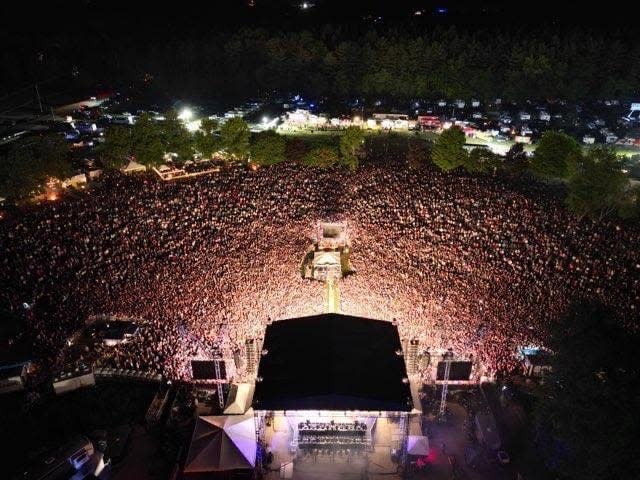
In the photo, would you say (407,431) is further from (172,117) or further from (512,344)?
(172,117)

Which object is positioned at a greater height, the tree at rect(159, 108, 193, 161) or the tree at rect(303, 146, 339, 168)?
the tree at rect(159, 108, 193, 161)

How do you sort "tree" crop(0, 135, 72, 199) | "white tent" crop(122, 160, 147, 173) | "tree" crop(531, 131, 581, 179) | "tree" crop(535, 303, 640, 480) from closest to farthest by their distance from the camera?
"tree" crop(535, 303, 640, 480), "tree" crop(0, 135, 72, 199), "tree" crop(531, 131, 581, 179), "white tent" crop(122, 160, 147, 173)

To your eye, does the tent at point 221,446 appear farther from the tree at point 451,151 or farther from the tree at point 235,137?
the tree at point 451,151

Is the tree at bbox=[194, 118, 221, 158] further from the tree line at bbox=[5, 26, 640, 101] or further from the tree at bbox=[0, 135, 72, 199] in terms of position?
the tree line at bbox=[5, 26, 640, 101]

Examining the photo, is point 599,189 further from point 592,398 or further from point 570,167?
point 592,398

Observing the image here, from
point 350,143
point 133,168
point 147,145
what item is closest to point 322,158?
point 350,143

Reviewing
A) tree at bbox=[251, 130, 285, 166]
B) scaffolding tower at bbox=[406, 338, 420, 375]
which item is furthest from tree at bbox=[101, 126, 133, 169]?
scaffolding tower at bbox=[406, 338, 420, 375]

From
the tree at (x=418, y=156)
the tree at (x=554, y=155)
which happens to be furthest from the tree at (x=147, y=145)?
the tree at (x=554, y=155)
